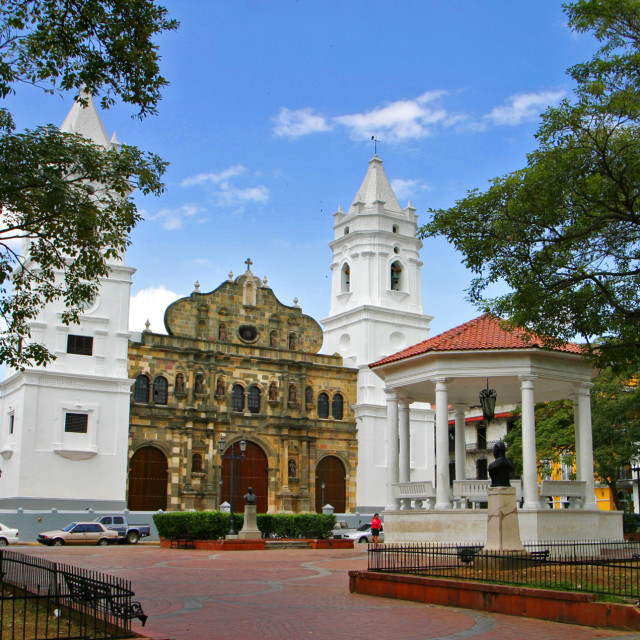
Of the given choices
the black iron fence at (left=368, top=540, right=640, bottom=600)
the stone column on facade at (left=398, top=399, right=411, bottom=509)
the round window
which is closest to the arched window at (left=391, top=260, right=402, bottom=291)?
the round window

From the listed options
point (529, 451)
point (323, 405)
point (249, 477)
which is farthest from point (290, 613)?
point (323, 405)

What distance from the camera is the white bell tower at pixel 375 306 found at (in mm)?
52562

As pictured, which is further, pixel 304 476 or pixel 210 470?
pixel 304 476

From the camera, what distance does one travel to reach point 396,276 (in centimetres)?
5631

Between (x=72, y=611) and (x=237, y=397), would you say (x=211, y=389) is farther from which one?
(x=72, y=611)

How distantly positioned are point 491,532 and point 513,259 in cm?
590

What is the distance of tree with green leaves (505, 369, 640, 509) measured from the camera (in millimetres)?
36188

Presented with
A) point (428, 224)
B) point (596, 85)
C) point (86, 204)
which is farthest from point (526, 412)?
point (86, 204)

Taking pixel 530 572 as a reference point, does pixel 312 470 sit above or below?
above

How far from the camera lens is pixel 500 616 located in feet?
40.7

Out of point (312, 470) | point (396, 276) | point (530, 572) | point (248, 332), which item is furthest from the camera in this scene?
point (396, 276)

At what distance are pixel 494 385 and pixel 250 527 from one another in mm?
11005

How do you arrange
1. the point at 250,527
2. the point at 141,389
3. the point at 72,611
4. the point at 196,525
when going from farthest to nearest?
the point at 141,389 < the point at 196,525 < the point at 250,527 < the point at 72,611

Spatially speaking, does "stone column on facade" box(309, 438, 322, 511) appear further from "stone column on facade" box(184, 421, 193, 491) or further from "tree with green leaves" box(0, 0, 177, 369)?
"tree with green leaves" box(0, 0, 177, 369)
